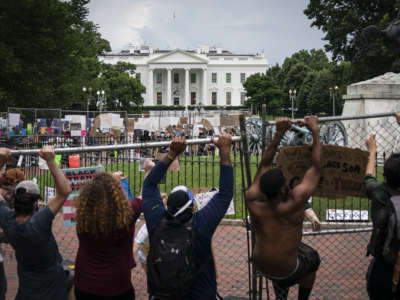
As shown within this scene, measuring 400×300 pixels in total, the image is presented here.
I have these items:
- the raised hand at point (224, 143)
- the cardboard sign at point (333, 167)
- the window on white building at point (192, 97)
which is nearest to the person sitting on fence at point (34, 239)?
the raised hand at point (224, 143)

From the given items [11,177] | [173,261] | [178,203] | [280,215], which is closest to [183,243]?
[173,261]

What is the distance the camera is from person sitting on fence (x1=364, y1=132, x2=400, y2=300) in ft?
8.94

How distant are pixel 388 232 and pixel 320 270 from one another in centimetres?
309

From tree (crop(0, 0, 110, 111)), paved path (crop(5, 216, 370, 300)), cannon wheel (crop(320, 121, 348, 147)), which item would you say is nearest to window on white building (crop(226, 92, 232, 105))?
tree (crop(0, 0, 110, 111))

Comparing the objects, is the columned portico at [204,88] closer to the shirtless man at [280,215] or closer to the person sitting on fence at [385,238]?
the shirtless man at [280,215]

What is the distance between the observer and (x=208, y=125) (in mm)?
21156

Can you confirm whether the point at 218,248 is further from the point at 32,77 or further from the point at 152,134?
the point at 32,77

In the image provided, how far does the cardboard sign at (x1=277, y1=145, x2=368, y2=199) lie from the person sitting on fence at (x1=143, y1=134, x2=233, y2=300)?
2.27 feet

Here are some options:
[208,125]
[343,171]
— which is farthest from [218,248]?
[208,125]

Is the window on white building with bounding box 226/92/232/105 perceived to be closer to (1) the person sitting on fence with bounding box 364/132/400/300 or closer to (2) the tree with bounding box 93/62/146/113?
(2) the tree with bounding box 93/62/146/113

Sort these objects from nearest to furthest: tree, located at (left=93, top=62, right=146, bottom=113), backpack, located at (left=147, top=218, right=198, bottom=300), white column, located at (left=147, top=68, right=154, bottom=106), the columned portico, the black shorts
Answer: backpack, located at (left=147, top=218, right=198, bottom=300) < the black shorts < tree, located at (left=93, top=62, right=146, bottom=113) < white column, located at (left=147, top=68, right=154, bottom=106) < the columned portico

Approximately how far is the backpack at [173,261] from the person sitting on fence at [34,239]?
0.73 meters

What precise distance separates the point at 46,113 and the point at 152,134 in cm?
563

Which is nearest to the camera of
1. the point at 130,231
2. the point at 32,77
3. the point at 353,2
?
the point at 130,231
